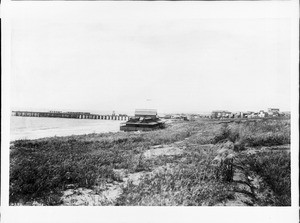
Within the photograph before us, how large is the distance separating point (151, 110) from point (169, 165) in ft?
3.93

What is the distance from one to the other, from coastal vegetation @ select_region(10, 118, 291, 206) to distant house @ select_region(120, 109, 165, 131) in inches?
7.0

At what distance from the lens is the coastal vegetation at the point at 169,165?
5.12 m

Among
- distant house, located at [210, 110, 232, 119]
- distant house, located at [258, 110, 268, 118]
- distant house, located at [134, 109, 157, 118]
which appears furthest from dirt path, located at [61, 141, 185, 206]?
distant house, located at [258, 110, 268, 118]

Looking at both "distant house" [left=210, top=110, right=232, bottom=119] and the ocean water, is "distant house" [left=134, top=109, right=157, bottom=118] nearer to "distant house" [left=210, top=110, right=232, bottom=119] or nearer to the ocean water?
the ocean water

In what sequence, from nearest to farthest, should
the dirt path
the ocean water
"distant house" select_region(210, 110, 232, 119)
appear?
1. the dirt path
2. the ocean water
3. "distant house" select_region(210, 110, 232, 119)

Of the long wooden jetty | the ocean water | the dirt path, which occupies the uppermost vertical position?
the long wooden jetty

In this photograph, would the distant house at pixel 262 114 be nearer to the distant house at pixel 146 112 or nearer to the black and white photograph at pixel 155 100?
the black and white photograph at pixel 155 100

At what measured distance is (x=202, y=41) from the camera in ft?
18.3

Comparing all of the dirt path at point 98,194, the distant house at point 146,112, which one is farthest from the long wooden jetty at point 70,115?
the dirt path at point 98,194

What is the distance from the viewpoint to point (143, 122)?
569 cm

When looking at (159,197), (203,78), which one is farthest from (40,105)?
(203,78)

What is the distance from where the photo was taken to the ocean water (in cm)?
545

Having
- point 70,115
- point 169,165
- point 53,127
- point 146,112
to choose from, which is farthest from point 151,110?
point 53,127

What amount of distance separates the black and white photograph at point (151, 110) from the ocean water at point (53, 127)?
0.03 meters
